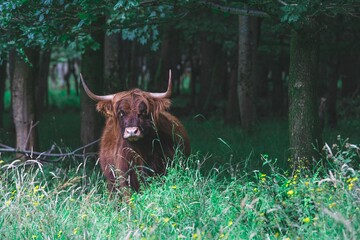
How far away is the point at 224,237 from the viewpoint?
5633 millimetres

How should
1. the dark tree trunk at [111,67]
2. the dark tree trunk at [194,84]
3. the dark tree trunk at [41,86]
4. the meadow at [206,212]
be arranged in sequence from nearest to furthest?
the meadow at [206,212] < the dark tree trunk at [111,67] < the dark tree trunk at [41,86] < the dark tree trunk at [194,84]

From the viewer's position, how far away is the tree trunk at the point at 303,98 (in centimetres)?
936

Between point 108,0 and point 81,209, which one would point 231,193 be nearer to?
point 81,209

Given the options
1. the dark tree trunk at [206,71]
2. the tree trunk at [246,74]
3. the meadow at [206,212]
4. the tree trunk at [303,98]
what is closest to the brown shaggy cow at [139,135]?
the meadow at [206,212]

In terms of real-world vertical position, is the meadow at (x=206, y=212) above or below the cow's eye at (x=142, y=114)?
below

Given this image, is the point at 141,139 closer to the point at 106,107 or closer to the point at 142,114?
the point at 142,114

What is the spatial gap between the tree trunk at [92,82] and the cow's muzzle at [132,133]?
4599 millimetres

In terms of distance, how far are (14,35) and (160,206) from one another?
400cm

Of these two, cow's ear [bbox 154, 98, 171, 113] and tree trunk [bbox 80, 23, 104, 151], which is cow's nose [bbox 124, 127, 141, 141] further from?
tree trunk [bbox 80, 23, 104, 151]

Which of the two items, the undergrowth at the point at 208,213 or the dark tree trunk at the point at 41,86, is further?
the dark tree trunk at the point at 41,86

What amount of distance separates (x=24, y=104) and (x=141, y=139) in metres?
4.50

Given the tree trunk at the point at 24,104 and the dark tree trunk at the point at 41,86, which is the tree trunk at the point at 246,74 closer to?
the tree trunk at the point at 24,104

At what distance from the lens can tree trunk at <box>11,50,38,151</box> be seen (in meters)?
12.9

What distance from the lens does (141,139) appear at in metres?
9.09
